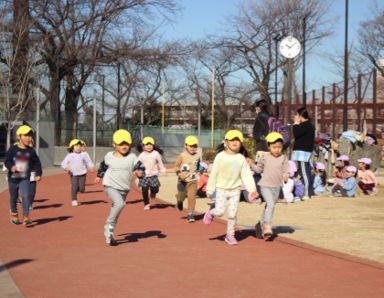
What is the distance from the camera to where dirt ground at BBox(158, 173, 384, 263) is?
29.3 feet

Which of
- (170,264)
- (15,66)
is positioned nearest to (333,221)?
(170,264)

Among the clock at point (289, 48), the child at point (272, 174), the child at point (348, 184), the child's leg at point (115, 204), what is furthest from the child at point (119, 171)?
the clock at point (289, 48)

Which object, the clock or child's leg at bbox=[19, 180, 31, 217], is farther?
the clock

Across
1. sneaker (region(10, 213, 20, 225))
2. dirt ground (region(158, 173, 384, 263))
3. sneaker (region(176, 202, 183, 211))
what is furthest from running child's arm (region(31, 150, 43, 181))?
dirt ground (region(158, 173, 384, 263))

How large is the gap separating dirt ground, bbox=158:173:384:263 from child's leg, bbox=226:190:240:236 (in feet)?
3.50

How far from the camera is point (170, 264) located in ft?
24.4

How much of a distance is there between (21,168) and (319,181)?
8.70 meters

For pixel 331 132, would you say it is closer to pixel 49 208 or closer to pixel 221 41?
pixel 49 208

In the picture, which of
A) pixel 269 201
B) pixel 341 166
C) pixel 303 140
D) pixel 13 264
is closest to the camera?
pixel 13 264

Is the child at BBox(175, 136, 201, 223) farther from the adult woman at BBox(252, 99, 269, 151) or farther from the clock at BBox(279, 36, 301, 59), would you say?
the clock at BBox(279, 36, 301, 59)

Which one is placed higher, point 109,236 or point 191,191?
point 191,191

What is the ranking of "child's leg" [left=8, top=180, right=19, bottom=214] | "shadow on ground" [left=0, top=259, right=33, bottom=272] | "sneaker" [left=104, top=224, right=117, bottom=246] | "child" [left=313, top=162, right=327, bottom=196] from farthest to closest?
"child" [left=313, top=162, right=327, bottom=196], "child's leg" [left=8, top=180, right=19, bottom=214], "sneaker" [left=104, top=224, right=117, bottom=246], "shadow on ground" [left=0, top=259, right=33, bottom=272]

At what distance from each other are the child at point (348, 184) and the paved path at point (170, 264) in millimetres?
6015

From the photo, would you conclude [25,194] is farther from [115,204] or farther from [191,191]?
[191,191]
